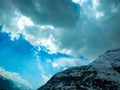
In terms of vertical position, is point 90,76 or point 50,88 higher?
point 90,76

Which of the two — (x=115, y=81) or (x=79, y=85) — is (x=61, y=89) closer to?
(x=79, y=85)

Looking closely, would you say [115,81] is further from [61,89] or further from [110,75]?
[61,89]

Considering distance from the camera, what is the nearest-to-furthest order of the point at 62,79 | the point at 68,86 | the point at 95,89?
the point at 95,89 < the point at 68,86 < the point at 62,79

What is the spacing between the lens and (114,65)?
7574 inches

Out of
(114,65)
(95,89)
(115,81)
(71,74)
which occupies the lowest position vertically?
(95,89)

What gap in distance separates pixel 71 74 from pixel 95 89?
134 ft

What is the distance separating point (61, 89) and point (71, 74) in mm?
32633

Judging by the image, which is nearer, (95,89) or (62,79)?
(95,89)

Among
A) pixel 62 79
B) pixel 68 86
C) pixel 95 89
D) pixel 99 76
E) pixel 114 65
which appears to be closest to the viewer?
pixel 95 89

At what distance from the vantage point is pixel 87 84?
140375 mm

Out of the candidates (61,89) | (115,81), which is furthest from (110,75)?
(61,89)

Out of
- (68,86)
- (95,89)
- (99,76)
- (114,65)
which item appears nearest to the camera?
(95,89)

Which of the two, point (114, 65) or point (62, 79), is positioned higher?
point (114, 65)

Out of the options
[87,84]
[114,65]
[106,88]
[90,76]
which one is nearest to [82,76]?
[90,76]
